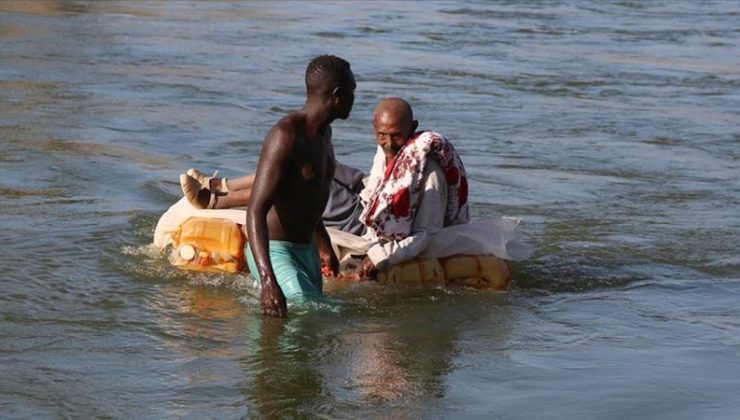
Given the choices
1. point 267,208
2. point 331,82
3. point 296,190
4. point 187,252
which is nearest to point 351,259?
point 187,252

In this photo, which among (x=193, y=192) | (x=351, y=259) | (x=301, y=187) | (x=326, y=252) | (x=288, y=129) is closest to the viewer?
(x=288, y=129)

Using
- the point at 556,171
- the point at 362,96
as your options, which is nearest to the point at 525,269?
the point at 556,171

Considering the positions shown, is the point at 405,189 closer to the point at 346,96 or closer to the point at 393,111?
the point at 393,111

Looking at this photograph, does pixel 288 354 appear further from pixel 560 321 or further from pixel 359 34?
pixel 359 34

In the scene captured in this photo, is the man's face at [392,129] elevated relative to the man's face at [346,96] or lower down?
lower down

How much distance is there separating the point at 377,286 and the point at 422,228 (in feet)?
1.33

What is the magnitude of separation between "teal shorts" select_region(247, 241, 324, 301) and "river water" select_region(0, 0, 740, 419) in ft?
0.51

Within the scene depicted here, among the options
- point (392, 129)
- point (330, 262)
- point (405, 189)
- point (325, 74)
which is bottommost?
point (330, 262)

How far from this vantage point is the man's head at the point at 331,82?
6.95 metres

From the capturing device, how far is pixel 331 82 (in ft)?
22.8

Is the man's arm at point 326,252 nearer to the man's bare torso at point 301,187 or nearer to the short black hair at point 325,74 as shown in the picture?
the man's bare torso at point 301,187

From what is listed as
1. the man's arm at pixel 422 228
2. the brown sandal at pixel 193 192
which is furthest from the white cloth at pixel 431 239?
the brown sandal at pixel 193 192

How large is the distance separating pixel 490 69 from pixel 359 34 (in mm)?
3976

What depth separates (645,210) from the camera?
1094cm
